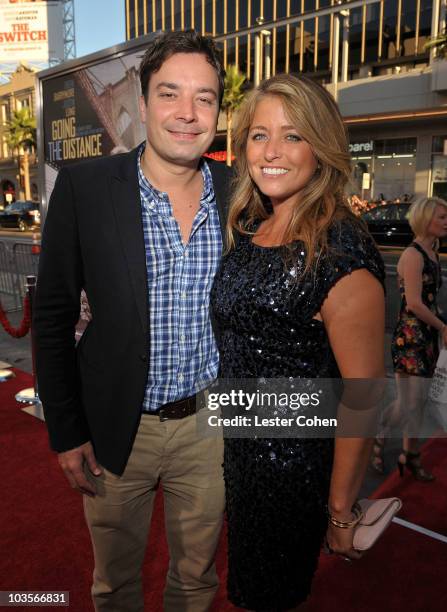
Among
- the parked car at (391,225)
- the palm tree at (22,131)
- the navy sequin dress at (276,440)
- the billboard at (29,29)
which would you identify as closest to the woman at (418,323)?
the navy sequin dress at (276,440)

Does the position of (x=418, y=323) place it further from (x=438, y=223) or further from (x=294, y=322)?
(x=294, y=322)

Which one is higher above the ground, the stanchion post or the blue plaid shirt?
the blue plaid shirt

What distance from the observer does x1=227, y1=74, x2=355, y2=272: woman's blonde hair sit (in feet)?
5.78

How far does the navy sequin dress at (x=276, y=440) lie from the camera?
1.68 m

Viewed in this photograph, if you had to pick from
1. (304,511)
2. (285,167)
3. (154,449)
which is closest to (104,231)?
(285,167)

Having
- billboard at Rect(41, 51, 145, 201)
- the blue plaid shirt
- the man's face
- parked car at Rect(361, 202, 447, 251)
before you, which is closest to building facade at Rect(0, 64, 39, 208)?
parked car at Rect(361, 202, 447, 251)

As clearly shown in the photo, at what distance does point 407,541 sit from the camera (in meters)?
3.21

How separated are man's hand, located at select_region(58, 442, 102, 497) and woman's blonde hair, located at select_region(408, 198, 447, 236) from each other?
3011mm

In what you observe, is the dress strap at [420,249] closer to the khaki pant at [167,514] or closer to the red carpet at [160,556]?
the red carpet at [160,556]

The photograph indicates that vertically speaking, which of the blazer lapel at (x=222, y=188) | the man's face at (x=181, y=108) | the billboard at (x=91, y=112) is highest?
the billboard at (x=91, y=112)

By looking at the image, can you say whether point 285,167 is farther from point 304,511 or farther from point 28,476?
point 28,476

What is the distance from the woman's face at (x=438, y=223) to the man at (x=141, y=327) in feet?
7.56

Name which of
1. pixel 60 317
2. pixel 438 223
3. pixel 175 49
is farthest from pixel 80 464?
pixel 438 223

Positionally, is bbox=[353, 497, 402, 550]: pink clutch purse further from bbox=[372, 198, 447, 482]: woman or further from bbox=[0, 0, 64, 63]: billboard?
bbox=[0, 0, 64, 63]: billboard
